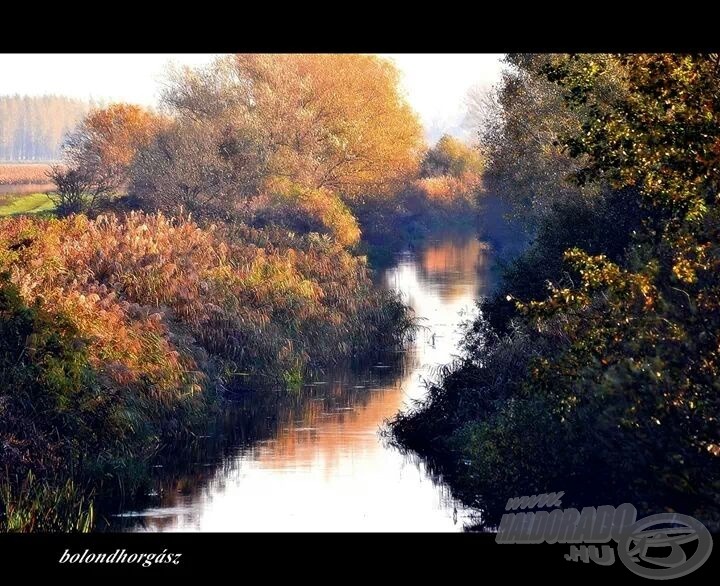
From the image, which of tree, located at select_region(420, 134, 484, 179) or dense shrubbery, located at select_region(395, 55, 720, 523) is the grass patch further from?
dense shrubbery, located at select_region(395, 55, 720, 523)

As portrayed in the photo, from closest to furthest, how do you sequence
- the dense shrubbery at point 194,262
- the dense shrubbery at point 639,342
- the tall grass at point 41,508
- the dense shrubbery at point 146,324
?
the dense shrubbery at point 639,342
the tall grass at point 41,508
the dense shrubbery at point 146,324
the dense shrubbery at point 194,262

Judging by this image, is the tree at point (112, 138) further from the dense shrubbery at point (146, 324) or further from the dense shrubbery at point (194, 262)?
the dense shrubbery at point (146, 324)

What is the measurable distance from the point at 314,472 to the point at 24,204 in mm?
55335

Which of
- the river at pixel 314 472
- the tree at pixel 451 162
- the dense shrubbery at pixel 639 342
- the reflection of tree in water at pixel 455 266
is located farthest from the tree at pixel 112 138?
the dense shrubbery at pixel 639 342

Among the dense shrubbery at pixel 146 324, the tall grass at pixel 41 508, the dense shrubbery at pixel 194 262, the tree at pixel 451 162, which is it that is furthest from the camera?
the tree at pixel 451 162

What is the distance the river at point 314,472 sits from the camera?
21500 mm

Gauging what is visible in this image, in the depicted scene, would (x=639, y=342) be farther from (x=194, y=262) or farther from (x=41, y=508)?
(x=194, y=262)

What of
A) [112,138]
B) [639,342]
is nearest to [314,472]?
[639,342]

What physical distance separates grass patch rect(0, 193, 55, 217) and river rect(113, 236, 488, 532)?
40051mm

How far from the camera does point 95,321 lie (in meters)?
26.5

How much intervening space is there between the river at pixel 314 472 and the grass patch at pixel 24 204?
131ft

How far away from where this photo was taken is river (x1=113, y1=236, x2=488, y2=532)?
21500mm

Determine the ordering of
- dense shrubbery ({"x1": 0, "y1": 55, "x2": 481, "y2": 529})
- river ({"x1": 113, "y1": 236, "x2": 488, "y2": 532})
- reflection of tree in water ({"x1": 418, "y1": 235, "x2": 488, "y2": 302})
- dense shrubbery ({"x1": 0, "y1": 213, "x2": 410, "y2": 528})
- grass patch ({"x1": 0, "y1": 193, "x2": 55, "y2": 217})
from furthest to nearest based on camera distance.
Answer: grass patch ({"x1": 0, "y1": 193, "x2": 55, "y2": 217}), reflection of tree in water ({"x1": 418, "y1": 235, "x2": 488, "y2": 302}), dense shrubbery ({"x1": 0, "y1": 55, "x2": 481, "y2": 529}), dense shrubbery ({"x1": 0, "y1": 213, "x2": 410, "y2": 528}), river ({"x1": 113, "y1": 236, "x2": 488, "y2": 532})

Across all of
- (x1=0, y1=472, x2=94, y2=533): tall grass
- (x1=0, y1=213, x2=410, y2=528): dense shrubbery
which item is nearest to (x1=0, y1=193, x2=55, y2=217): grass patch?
(x1=0, y1=213, x2=410, y2=528): dense shrubbery
